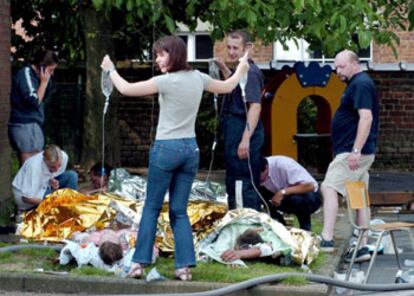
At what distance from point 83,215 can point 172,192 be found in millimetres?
1728

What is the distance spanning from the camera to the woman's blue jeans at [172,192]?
7809 millimetres

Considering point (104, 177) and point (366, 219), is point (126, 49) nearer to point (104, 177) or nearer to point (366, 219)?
point (104, 177)

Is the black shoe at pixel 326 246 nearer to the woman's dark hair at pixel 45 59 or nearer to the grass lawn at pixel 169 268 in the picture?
the grass lawn at pixel 169 268

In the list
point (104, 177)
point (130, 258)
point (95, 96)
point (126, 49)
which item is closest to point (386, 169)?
point (126, 49)

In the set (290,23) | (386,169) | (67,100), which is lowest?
(386,169)

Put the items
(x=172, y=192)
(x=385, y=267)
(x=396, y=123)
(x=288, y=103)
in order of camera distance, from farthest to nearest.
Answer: (x=396, y=123) → (x=288, y=103) → (x=385, y=267) → (x=172, y=192)

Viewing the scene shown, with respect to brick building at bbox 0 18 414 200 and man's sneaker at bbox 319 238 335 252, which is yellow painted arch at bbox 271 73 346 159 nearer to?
brick building at bbox 0 18 414 200

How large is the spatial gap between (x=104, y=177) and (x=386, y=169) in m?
10.7

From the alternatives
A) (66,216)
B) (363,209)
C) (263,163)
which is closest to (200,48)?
(263,163)

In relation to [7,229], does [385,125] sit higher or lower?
higher

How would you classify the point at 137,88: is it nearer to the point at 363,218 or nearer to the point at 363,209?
the point at 363,209

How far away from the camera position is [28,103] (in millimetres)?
10914

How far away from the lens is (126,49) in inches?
727

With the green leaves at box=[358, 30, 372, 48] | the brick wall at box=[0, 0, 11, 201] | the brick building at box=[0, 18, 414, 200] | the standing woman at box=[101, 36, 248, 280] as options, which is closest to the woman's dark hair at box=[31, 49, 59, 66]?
the brick wall at box=[0, 0, 11, 201]
